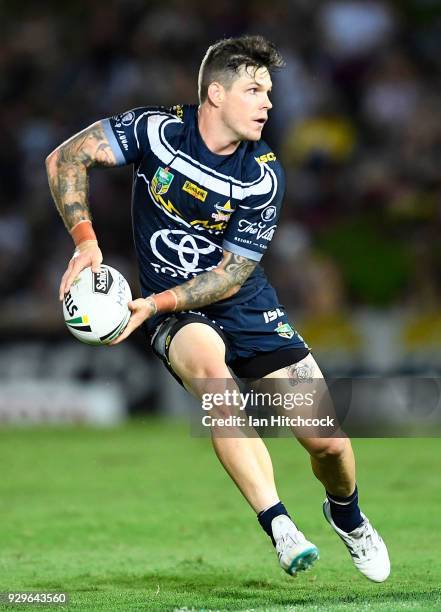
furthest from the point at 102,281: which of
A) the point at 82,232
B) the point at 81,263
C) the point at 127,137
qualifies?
the point at 127,137

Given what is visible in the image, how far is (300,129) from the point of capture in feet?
51.4

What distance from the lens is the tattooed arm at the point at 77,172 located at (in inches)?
247

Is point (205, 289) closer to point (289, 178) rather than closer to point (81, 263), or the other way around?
point (81, 263)

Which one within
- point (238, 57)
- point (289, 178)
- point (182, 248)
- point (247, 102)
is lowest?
point (182, 248)

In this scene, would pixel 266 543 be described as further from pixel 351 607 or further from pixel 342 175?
pixel 342 175

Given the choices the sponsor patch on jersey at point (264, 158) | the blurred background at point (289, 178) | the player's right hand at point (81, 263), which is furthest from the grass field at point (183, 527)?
the sponsor patch on jersey at point (264, 158)

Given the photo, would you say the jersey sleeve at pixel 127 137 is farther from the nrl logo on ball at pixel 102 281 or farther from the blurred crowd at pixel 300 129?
the blurred crowd at pixel 300 129

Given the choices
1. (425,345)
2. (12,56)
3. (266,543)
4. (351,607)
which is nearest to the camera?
(351,607)

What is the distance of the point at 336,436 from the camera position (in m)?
6.44

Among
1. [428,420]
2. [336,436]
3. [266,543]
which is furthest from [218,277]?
[428,420]

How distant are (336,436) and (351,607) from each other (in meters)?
1.09

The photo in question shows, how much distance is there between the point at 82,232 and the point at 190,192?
61 cm

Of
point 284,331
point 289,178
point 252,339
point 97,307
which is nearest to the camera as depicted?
point 97,307

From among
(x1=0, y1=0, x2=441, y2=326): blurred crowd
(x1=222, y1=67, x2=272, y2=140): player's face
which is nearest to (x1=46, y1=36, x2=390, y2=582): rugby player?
(x1=222, y1=67, x2=272, y2=140): player's face
